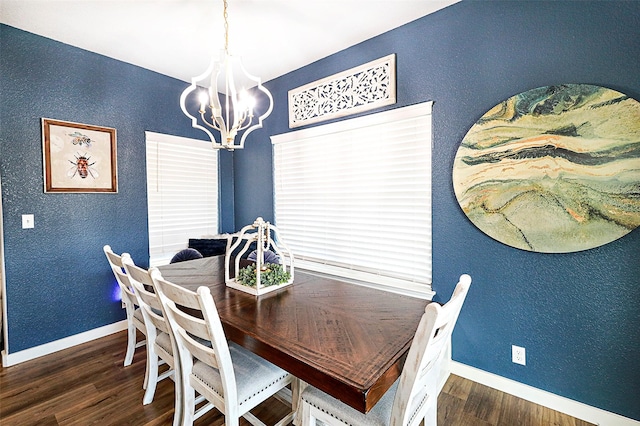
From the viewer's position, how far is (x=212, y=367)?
142 centimetres

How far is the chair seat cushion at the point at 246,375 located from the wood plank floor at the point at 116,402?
1.79 feet

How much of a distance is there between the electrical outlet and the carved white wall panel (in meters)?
2.07

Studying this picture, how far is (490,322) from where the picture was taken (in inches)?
80.0

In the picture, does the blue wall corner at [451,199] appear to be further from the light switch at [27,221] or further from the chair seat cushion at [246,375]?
the chair seat cushion at [246,375]

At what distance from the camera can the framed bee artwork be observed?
99.0 inches

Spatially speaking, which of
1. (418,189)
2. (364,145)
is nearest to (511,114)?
(418,189)

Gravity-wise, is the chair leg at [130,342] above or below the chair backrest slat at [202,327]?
below

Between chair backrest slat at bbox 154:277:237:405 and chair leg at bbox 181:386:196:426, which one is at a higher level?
chair backrest slat at bbox 154:277:237:405

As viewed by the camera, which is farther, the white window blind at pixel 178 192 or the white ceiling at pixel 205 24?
the white window blind at pixel 178 192

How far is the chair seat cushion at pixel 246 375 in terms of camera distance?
1.35 meters

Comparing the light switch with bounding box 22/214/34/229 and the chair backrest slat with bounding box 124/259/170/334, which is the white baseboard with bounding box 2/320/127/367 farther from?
the chair backrest slat with bounding box 124/259/170/334

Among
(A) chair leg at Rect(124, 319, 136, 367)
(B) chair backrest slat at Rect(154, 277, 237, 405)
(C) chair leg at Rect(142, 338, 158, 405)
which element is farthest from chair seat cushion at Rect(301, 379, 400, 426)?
(A) chair leg at Rect(124, 319, 136, 367)

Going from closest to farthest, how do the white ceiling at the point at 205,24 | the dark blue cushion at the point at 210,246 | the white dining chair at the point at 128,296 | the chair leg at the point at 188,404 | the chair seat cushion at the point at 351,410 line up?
1. the chair seat cushion at the point at 351,410
2. the chair leg at the point at 188,404
3. the white dining chair at the point at 128,296
4. the white ceiling at the point at 205,24
5. the dark blue cushion at the point at 210,246

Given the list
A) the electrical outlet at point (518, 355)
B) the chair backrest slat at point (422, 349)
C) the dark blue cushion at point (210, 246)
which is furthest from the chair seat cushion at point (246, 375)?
the dark blue cushion at point (210, 246)
